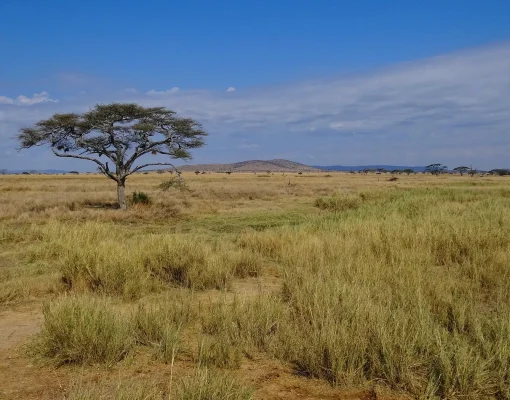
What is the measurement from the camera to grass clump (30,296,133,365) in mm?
Answer: 4656

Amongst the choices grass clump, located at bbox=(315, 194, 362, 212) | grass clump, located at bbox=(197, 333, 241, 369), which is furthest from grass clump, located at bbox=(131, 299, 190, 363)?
grass clump, located at bbox=(315, 194, 362, 212)

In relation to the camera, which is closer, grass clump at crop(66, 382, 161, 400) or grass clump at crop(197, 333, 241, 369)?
grass clump at crop(66, 382, 161, 400)

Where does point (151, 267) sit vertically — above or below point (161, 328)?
below

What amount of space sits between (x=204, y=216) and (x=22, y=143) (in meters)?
12.3

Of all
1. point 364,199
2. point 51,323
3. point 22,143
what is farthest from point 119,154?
point 51,323

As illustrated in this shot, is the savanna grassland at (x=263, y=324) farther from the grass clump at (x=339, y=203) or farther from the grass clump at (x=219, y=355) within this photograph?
the grass clump at (x=339, y=203)

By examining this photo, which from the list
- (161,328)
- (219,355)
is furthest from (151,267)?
(219,355)

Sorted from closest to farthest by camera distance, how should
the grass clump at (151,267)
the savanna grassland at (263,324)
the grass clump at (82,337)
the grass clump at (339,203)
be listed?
1. the savanna grassland at (263,324)
2. the grass clump at (82,337)
3. the grass clump at (151,267)
4. the grass clump at (339,203)

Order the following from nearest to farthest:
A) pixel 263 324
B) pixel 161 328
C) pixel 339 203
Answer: pixel 161 328
pixel 263 324
pixel 339 203

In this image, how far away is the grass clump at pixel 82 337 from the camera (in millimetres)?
4656

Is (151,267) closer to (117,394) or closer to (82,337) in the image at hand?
(82,337)

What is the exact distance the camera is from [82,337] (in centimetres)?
471

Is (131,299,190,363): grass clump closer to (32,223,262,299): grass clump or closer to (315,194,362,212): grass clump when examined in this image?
(32,223,262,299): grass clump

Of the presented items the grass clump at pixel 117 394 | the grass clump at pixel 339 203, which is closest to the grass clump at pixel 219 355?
the grass clump at pixel 117 394
